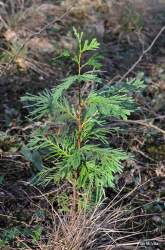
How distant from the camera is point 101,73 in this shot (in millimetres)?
3998

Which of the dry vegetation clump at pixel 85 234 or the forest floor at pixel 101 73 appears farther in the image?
the forest floor at pixel 101 73

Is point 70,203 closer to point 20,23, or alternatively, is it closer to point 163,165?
point 163,165

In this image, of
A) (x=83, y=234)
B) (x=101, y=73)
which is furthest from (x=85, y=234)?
(x=101, y=73)

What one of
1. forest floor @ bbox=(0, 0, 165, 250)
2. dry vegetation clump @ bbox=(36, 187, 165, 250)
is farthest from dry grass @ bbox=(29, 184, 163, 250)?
forest floor @ bbox=(0, 0, 165, 250)

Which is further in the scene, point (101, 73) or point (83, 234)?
point (101, 73)

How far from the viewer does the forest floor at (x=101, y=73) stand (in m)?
2.71

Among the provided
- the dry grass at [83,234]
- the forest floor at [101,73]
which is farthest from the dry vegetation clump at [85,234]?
the forest floor at [101,73]

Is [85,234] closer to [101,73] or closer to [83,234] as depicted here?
[83,234]

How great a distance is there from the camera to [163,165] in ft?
10.4

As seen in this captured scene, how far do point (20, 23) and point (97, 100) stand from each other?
7.66ft

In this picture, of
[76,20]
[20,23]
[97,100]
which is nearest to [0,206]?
[97,100]

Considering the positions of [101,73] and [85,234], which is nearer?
[85,234]

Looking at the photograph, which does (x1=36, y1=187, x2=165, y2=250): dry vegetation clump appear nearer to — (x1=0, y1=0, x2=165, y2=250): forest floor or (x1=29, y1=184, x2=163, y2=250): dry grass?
(x1=29, y1=184, x2=163, y2=250): dry grass

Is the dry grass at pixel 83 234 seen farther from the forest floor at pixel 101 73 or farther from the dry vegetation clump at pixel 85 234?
the forest floor at pixel 101 73
